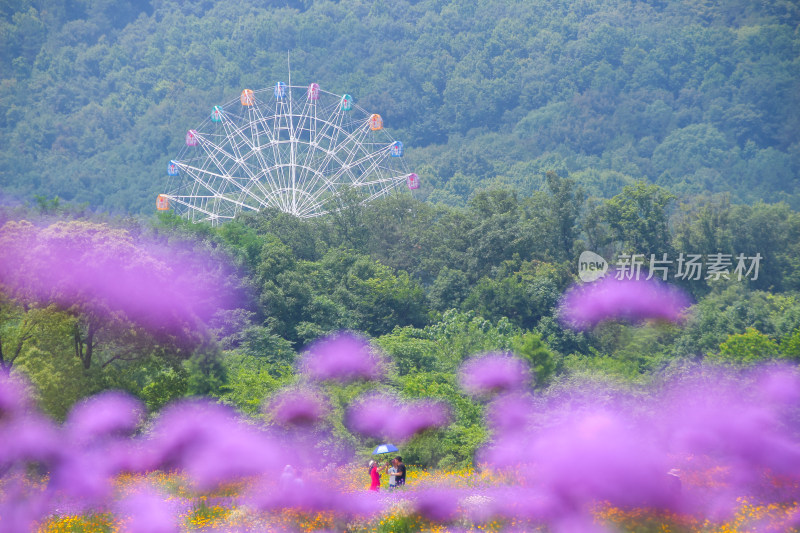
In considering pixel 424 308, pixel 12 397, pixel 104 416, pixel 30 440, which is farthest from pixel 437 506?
pixel 424 308

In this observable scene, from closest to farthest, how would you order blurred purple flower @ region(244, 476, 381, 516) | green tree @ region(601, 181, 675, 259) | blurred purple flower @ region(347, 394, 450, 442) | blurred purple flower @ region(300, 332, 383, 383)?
blurred purple flower @ region(244, 476, 381, 516), blurred purple flower @ region(347, 394, 450, 442), blurred purple flower @ region(300, 332, 383, 383), green tree @ region(601, 181, 675, 259)

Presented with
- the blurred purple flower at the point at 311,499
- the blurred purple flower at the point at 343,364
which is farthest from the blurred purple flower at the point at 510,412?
the blurred purple flower at the point at 311,499

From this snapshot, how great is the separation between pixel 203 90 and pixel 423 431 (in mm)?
97468

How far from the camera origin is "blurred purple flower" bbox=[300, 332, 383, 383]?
28281 mm

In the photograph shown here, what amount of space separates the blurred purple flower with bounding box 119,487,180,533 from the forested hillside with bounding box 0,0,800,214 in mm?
74782

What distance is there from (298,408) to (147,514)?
571cm

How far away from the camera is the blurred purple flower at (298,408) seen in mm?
23859

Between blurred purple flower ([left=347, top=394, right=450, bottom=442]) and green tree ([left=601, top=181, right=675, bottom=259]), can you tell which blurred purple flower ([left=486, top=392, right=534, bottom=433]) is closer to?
blurred purple flower ([left=347, top=394, right=450, bottom=442])

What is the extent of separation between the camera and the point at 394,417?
2534 cm

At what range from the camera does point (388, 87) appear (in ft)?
392

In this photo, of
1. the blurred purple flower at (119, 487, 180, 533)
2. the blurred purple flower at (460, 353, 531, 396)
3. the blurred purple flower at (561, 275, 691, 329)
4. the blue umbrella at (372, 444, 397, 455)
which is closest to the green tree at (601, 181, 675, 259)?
the blurred purple flower at (561, 275, 691, 329)

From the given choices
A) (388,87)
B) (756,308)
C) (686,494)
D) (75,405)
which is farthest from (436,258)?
(388,87)

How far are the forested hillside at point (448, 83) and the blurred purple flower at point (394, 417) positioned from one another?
224ft

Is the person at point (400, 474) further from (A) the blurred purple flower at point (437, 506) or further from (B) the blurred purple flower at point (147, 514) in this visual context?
(B) the blurred purple flower at point (147, 514)
